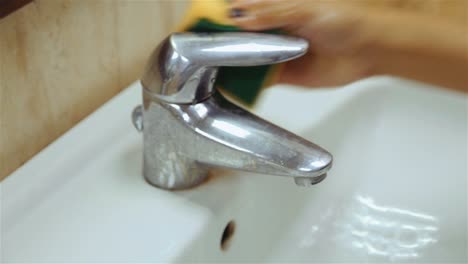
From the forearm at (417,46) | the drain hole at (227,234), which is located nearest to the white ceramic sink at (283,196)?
the drain hole at (227,234)

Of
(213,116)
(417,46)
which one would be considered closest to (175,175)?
(213,116)

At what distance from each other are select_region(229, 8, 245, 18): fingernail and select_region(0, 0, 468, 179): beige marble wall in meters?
0.12

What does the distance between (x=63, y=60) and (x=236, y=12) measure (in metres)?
0.14

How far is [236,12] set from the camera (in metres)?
0.41

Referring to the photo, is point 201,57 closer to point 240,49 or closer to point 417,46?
point 240,49

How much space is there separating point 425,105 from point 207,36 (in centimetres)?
29

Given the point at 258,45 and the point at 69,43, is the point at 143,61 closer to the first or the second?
the point at 69,43

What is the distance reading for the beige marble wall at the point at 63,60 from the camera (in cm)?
43

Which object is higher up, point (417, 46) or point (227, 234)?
point (417, 46)

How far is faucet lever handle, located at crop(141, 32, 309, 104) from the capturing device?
380mm

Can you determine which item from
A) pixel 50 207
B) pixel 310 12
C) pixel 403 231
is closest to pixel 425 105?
pixel 403 231

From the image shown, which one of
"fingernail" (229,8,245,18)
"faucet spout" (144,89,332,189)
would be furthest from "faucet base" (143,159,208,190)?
"fingernail" (229,8,245,18)

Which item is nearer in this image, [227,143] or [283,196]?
[227,143]

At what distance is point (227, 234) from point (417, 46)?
7.4 inches
